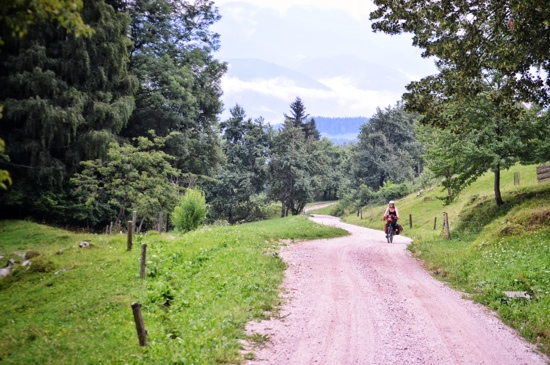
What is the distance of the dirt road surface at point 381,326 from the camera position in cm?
745

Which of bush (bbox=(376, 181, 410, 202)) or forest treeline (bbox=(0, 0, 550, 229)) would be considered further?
bush (bbox=(376, 181, 410, 202))

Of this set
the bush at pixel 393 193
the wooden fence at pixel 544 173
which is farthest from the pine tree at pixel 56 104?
the bush at pixel 393 193

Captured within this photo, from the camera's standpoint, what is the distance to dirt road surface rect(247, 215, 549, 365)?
24.4 feet

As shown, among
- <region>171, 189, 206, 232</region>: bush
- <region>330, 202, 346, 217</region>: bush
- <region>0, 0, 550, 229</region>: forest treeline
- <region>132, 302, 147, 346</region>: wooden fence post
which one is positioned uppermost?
<region>0, 0, 550, 229</region>: forest treeline

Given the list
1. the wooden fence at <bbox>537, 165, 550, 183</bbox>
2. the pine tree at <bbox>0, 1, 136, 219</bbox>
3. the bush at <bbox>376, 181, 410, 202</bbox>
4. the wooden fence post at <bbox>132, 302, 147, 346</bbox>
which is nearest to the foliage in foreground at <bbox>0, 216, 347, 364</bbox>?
the wooden fence post at <bbox>132, 302, 147, 346</bbox>

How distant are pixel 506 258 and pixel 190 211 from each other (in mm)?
19442

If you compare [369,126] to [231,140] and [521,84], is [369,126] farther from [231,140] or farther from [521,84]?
[521,84]

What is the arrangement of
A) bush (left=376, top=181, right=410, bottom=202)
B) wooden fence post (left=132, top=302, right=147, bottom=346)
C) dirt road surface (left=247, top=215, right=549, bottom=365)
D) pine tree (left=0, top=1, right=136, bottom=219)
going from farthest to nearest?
bush (left=376, top=181, right=410, bottom=202)
pine tree (left=0, top=1, right=136, bottom=219)
wooden fence post (left=132, top=302, right=147, bottom=346)
dirt road surface (left=247, top=215, right=549, bottom=365)

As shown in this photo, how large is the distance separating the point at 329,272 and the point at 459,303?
4.59 metres

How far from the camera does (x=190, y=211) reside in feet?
90.9

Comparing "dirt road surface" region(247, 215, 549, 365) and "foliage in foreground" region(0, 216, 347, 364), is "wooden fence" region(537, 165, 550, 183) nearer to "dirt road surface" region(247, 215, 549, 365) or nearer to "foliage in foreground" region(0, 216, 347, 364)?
"dirt road surface" region(247, 215, 549, 365)

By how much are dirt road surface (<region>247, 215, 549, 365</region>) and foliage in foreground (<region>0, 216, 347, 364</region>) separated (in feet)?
2.60

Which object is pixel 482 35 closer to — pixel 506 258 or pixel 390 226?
pixel 506 258

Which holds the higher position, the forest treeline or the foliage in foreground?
the forest treeline
